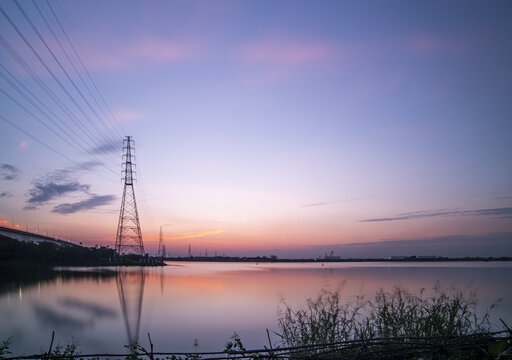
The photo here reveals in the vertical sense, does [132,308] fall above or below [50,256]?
below

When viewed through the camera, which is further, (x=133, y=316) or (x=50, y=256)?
(x=50, y=256)

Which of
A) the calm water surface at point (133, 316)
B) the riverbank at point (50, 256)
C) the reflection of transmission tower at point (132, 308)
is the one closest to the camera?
the calm water surface at point (133, 316)

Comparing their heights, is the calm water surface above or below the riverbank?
below

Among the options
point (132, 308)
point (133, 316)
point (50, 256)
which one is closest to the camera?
point (133, 316)

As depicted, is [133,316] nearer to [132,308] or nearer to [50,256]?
[132,308]

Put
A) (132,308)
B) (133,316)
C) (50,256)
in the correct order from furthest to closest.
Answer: (50,256) < (132,308) < (133,316)

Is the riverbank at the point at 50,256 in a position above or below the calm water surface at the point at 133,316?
above

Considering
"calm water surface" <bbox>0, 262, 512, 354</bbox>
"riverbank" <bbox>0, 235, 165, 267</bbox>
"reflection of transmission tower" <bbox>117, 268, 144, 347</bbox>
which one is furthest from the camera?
"riverbank" <bbox>0, 235, 165, 267</bbox>

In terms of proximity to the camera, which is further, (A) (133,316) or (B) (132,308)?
(B) (132,308)

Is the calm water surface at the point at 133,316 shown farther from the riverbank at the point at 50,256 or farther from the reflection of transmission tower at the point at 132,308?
the riverbank at the point at 50,256

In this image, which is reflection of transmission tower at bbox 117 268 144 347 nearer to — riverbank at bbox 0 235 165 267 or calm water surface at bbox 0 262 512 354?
calm water surface at bbox 0 262 512 354

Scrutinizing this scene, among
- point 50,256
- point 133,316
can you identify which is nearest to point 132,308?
point 133,316

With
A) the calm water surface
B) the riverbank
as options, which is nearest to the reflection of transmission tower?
the calm water surface

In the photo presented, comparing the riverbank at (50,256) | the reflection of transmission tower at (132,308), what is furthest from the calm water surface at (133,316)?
the riverbank at (50,256)
